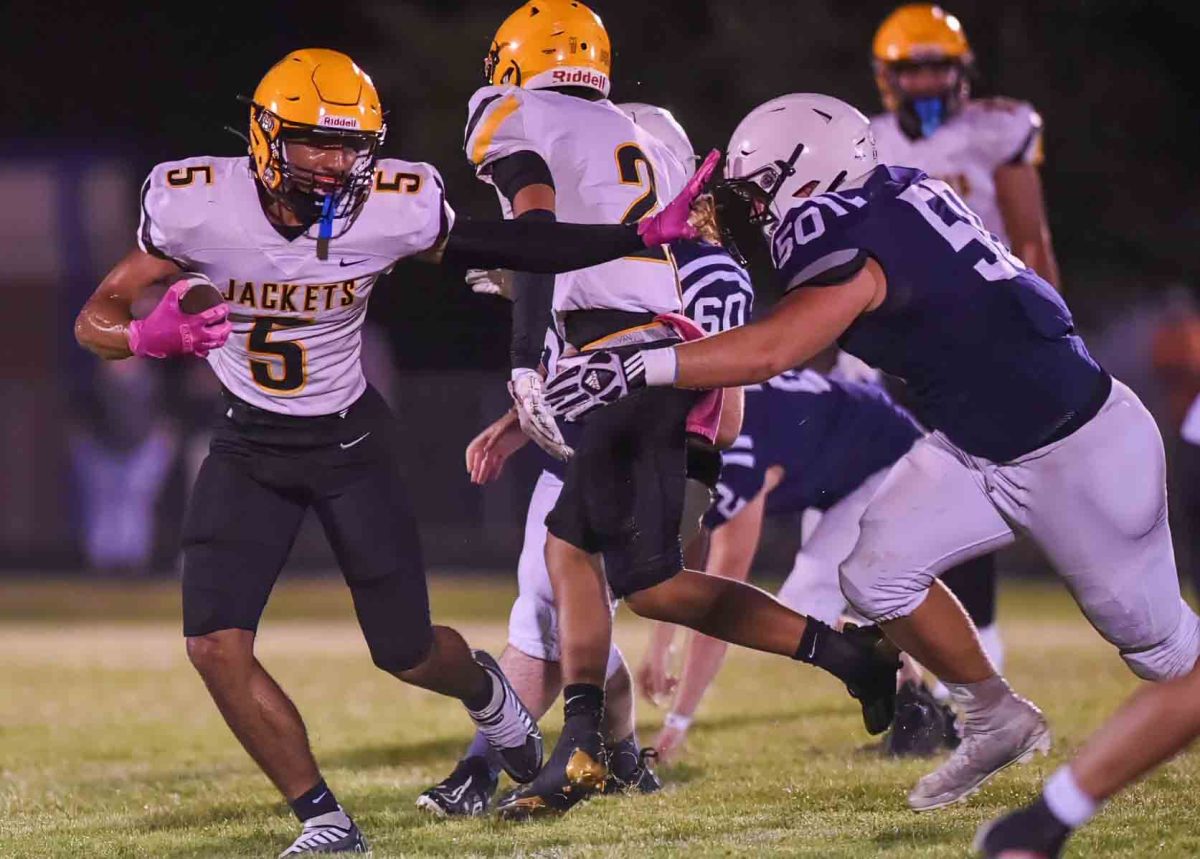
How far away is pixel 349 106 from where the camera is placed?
14.3 ft

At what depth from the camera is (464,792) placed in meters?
4.88

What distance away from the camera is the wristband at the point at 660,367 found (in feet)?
13.1

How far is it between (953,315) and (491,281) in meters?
1.46

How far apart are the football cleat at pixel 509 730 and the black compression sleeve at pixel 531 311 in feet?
2.73

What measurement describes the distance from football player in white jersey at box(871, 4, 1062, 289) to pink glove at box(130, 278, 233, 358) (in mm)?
3296

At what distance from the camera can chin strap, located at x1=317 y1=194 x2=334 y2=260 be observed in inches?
171

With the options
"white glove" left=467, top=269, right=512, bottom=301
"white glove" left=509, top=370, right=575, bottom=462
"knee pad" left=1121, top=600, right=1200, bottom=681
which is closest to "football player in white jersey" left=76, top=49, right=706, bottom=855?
"white glove" left=509, top=370, right=575, bottom=462

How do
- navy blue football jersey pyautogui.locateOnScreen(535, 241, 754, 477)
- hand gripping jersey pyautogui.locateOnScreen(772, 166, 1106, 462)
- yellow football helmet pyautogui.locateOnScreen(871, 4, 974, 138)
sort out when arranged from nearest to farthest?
hand gripping jersey pyautogui.locateOnScreen(772, 166, 1106, 462)
navy blue football jersey pyautogui.locateOnScreen(535, 241, 754, 477)
yellow football helmet pyautogui.locateOnScreen(871, 4, 974, 138)

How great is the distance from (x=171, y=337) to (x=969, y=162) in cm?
365

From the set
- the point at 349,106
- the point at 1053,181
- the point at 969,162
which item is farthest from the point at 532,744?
the point at 1053,181

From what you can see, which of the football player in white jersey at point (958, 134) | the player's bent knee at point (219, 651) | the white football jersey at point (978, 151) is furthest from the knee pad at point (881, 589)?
the white football jersey at point (978, 151)

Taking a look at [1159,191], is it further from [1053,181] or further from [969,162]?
[969,162]

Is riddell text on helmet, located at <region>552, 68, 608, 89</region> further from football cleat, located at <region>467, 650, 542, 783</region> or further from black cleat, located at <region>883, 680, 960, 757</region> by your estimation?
black cleat, located at <region>883, 680, 960, 757</region>

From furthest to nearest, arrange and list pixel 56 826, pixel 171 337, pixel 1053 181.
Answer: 1. pixel 1053 181
2. pixel 56 826
3. pixel 171 337
